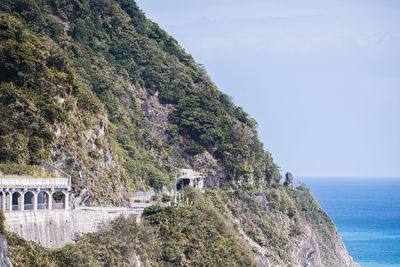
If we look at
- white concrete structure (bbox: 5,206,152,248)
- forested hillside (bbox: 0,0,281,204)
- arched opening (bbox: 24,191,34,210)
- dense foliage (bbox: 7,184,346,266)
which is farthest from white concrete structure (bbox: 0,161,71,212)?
forested hillside (bbox: 0,0,281,204)

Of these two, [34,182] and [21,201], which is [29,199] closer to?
[34,182]

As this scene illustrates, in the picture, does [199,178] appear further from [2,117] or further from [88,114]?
[2,117]

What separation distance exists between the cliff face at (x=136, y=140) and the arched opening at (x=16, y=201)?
3868mm

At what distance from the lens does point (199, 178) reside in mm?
114688

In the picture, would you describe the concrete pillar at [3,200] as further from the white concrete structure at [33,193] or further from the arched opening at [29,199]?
the arched opening at [29,199]

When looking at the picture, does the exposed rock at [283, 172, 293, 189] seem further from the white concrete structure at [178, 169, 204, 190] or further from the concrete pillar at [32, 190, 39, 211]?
the concrete pillar at [32, 190, 39, 211]

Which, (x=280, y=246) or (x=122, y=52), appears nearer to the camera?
(x=280, y=246)

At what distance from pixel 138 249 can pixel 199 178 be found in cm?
4035

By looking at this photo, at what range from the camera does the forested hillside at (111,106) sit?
75.6m

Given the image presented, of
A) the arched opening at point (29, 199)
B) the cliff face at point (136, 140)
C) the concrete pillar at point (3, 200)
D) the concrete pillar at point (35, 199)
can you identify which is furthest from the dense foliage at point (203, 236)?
the arched opening at point (29, 199)

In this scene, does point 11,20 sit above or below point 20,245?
above

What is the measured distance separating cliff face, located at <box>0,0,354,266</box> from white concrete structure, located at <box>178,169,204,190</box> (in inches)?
64.2

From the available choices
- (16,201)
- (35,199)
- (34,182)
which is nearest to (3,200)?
(16,201)

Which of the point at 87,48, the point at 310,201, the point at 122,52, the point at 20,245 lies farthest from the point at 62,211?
the point at 310,201
